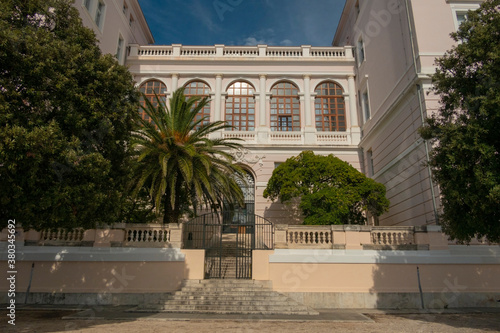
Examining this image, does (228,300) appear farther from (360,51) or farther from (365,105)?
(360,51)

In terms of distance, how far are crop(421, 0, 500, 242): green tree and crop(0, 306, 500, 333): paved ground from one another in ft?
8.45

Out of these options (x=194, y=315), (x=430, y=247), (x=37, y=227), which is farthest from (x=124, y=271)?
(x=430, y=247)

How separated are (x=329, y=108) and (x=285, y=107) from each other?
9.54ft

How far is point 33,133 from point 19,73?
62.1 inches

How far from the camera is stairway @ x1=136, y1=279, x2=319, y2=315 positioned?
10375 mm

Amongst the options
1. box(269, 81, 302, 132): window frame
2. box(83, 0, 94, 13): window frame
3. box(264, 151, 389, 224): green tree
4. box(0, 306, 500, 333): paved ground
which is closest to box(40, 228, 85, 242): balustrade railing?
box(0, 306, 500, 333): paved ground

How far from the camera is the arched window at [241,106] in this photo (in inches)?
870

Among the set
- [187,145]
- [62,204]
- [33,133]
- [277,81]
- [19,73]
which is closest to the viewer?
[33,133]

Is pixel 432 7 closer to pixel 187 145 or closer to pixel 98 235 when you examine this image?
pixel 187 145

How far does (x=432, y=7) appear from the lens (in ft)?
49.9

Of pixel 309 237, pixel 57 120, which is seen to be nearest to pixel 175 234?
pixel 309 237

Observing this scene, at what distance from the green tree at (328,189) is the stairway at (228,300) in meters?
4.40

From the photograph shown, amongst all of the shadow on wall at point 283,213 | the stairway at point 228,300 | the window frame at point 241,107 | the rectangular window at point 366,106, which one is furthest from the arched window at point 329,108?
the stairway at point 228,300

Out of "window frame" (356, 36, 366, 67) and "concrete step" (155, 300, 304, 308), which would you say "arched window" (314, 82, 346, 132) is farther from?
"concrete step" (155, 300, 304, 308)
